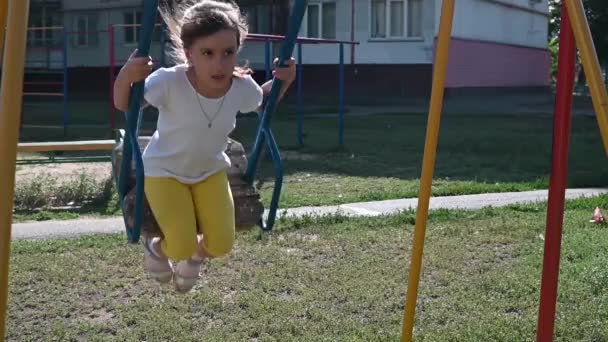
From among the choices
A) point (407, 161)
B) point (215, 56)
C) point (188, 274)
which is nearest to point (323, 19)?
point (407, 161)

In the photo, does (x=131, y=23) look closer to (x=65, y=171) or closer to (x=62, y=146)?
(x=65, y=171)

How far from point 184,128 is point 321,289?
2.29 meters

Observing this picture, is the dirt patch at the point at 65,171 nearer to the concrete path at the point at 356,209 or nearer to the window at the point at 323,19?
the concrete path at the point at 356,209

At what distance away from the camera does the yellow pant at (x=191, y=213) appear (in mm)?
4008

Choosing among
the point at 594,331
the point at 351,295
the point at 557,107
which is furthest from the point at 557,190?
the point at 351,295

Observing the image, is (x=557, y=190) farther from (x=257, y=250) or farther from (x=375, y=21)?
(x=375, y=21)

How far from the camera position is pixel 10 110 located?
2.89 metres

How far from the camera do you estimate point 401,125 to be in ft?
64.6

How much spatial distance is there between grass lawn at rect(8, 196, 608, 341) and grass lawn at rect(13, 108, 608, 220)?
215cm

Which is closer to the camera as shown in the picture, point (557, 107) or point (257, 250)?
point (557, 107)

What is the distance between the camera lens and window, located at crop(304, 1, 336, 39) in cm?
2950

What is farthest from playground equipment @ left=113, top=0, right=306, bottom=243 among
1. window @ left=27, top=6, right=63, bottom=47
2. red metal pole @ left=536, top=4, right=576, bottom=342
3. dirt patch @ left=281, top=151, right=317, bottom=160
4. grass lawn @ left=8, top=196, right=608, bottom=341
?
window @ left=27, top=6, right=63, bottom=47

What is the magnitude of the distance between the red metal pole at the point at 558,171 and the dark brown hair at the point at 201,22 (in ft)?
4.52

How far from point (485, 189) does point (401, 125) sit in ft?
31.1
